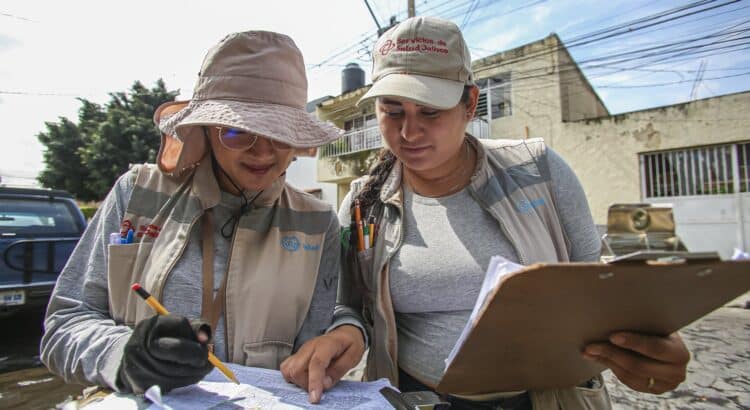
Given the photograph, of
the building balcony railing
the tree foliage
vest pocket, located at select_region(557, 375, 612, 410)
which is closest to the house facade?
the building balcony railing

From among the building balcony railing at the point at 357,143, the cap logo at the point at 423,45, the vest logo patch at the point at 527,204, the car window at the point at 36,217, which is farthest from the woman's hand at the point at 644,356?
the building balcony railing at the point at 357,143

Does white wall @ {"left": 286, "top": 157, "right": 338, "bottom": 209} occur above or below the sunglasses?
above

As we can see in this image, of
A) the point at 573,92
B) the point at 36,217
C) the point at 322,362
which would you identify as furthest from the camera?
the point at 573,92

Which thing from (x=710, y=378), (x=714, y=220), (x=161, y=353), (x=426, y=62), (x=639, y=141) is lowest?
(x=710, y=378)

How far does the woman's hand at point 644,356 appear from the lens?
0.95 meters

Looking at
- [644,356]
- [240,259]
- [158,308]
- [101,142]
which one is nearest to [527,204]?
[644,356]

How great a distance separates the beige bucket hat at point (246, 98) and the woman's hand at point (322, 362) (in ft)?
1.98

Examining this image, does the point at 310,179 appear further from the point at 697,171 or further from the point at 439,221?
the point at 439,221

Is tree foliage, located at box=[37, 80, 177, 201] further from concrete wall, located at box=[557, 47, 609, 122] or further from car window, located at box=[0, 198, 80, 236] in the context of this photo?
concrete wall, located at box=[557, 47, 609, 122]

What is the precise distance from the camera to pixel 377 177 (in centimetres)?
171

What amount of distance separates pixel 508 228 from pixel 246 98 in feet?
3.16

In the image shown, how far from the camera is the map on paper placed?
911 mm

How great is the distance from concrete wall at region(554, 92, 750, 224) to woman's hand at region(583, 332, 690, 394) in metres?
9.35

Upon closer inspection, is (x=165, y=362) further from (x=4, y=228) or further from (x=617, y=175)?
(x=617, y=175)
